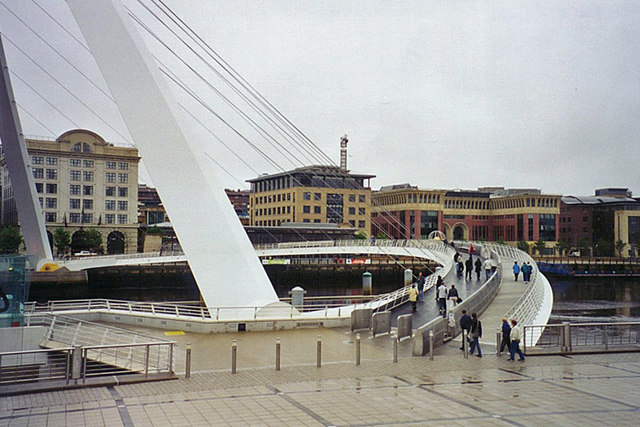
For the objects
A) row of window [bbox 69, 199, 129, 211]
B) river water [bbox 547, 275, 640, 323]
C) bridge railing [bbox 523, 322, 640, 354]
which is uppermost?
row of window [bbox 69, 199, 129, 211]

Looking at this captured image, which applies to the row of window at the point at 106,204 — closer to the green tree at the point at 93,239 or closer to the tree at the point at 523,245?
the green tree at the point at 93,239

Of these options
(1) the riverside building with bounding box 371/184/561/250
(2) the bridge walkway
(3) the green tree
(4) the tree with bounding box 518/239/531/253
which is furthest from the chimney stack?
(2) the bridge walkway

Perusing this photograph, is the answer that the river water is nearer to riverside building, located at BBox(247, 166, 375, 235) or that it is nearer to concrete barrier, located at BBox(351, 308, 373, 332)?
concrete barrier, located at BBox(351, 308, 373, 332)

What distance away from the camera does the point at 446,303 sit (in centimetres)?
2112

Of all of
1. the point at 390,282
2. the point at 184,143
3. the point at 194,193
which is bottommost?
the point at 390,282

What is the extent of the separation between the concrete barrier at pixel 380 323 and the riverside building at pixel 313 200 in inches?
2653

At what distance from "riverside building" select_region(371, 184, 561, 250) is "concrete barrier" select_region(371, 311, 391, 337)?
250 ft

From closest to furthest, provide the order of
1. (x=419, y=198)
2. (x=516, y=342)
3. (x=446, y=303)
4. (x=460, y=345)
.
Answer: (x=516, y=342)
(x=460, y=345)
(x=446, y=303)
(x=419, y=198)

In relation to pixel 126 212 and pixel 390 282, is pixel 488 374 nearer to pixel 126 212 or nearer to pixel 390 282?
pixel 390 282

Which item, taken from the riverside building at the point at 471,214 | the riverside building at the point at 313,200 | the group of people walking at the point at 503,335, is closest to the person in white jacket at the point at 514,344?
the group of people walking at the point at 503,335

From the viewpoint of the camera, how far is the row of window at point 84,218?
2795 inches

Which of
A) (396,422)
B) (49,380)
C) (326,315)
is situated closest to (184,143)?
(326,315)

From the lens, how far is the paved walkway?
8969mm

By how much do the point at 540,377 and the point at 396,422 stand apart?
4555 mm
